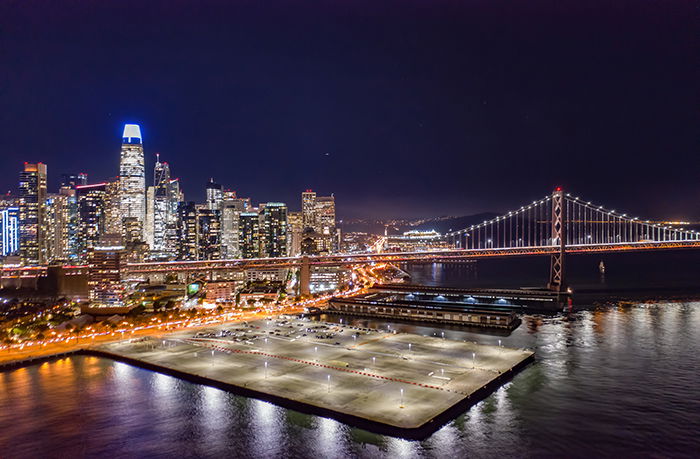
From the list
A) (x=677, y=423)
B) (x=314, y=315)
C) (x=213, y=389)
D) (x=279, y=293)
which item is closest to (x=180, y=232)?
(x=279, y=293)

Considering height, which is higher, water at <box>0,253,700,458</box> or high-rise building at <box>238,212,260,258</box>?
high-rise building at <box>238,212,260,258</box>

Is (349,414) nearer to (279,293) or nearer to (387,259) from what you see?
(279,293)

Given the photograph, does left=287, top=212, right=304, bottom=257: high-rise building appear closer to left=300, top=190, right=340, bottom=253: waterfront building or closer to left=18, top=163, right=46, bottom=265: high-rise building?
left=300, top=190, right=340, bottom=253: waterfront building

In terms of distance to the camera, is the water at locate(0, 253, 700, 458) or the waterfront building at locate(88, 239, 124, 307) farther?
the waterfront building at locate(88, 239, 124, 307)


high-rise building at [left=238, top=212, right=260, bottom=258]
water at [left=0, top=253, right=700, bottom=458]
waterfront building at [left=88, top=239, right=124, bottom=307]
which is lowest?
water at [left=0, top=253, right=700, bottom=458]

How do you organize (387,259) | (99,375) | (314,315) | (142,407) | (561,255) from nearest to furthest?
(142,407) → (99,375) → (314,315) → (561,255) → (387,259)

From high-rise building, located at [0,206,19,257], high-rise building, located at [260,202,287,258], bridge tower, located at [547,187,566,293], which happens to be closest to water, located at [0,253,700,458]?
bridge tower, located at [547,187,566,293]

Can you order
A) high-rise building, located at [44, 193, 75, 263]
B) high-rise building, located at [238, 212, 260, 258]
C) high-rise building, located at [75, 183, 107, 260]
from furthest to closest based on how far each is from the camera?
1. high-rise building, located at [238, 212, 260, 258]
2. high-rise building, located at [75, 183, 107, 260]
3. high-rise building, located at [44, 193, 75, 263]
